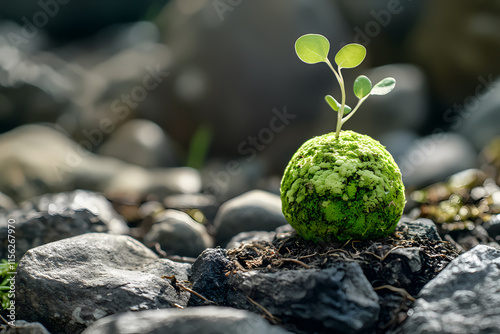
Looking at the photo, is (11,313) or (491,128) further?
(491,128)

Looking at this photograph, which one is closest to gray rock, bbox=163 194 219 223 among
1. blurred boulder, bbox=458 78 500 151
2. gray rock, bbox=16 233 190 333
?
gray rock, bbox=16 233 190 333

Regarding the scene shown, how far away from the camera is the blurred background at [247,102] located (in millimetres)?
7000

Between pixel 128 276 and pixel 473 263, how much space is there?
2.10 meters

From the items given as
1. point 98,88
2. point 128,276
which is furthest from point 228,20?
point 128,276

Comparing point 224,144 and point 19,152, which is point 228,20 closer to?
point 224,144

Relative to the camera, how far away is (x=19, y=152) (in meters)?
6.73

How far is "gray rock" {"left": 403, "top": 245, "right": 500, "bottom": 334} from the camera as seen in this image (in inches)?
75.7

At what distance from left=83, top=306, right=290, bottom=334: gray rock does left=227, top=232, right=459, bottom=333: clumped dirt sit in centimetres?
60

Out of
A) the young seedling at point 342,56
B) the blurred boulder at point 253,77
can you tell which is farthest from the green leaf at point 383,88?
the blurred boulder at point 253,77

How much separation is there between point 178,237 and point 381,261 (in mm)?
2199

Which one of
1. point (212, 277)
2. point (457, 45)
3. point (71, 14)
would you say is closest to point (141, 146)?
point (212, 277)

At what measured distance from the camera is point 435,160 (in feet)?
20.7

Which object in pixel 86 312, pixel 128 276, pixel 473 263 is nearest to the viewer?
pixel 473 263

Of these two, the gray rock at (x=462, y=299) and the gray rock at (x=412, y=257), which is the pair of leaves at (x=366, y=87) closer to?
the gray rock at (x=412, y=257)
